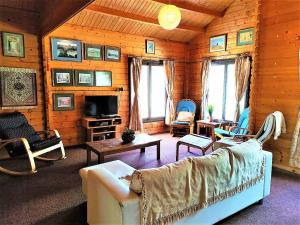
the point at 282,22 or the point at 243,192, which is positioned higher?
the point at 282,22

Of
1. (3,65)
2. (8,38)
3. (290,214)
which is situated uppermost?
(8,38)

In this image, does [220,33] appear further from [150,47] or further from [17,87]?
[17,87]

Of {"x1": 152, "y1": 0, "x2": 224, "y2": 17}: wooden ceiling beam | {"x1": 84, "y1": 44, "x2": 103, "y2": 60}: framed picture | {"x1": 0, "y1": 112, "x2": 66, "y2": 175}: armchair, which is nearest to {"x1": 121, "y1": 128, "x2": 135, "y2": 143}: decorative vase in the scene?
{"x1": 0, "y1": 112, "x2": 66, "y2": 175}: armchair

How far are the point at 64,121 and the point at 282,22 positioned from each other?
4.50 m

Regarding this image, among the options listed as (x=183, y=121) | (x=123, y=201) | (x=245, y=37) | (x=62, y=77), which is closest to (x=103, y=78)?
(x=62, y=77)

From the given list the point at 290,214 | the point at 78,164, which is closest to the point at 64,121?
the point at 78,164

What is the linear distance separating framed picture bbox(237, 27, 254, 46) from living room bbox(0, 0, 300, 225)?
0.02 metres

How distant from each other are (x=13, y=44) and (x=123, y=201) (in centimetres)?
410

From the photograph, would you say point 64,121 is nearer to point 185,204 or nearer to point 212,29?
point 185,204

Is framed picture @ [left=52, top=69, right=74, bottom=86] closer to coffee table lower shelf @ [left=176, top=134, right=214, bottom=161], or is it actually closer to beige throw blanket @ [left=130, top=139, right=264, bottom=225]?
coffee table lower shelf @ [left=176, top=134, right=214, bottom=161]

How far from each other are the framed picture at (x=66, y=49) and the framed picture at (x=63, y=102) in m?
0.79

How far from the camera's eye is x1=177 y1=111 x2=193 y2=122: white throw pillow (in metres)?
6.16

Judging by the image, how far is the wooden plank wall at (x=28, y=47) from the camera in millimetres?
4223

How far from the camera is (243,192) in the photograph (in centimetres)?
229
